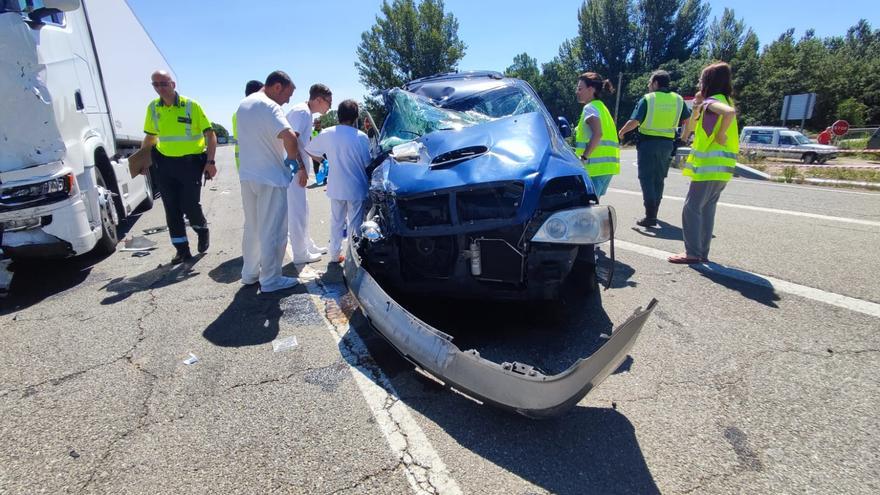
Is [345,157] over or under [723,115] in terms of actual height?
under

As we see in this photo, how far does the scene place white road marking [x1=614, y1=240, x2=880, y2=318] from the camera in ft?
10.6

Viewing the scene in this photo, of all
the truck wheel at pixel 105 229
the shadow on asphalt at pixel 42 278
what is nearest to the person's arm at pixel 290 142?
the shadow on asphalt at pixel 42 278

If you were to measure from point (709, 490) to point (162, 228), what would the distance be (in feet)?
24.9

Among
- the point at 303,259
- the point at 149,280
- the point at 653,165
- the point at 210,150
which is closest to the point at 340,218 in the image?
the point at 303,259

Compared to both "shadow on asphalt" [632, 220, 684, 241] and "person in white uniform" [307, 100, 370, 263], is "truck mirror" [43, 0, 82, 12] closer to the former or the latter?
"person in white uniform" [307, 100, 370, 263]

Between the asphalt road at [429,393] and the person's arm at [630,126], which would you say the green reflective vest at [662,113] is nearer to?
the person's arm at [630,126]

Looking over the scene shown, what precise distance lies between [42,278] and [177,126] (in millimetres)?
2091

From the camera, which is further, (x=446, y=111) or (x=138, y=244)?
(x=138, y=244)

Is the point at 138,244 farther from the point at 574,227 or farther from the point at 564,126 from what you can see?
the point at 574,227

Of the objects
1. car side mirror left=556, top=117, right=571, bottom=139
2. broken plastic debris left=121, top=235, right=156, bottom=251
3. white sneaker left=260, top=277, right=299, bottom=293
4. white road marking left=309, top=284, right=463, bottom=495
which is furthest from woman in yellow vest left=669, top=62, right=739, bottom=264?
broken plastic debris left=121, top=235, right=156, bottom=251

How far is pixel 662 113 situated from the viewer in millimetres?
5293

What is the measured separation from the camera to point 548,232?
2365 millimetres

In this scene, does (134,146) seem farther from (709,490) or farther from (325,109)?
(709,490)

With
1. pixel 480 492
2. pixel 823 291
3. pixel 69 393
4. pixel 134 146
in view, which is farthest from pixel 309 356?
pixel 134 146
